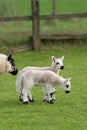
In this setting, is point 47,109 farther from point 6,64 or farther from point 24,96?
point 6,64

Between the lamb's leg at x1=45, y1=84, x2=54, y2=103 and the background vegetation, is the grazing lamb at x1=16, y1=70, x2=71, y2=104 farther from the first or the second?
the background vegetation

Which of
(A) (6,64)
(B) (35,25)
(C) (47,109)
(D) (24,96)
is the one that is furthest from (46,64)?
(C) (47,109)

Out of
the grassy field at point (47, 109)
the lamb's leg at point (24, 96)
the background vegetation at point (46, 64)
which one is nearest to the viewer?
the grassy field at point (47, 109)

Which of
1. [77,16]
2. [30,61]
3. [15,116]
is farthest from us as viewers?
[77,16]

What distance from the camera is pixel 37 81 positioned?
11.4m

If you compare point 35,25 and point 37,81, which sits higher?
point 35,25

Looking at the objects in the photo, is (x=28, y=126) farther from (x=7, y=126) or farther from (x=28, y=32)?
(x=28, y=32)

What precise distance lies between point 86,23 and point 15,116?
10924mm

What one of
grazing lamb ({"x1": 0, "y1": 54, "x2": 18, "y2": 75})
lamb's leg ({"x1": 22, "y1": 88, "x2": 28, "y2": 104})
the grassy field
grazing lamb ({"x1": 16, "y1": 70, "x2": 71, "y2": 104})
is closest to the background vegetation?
the grassy field

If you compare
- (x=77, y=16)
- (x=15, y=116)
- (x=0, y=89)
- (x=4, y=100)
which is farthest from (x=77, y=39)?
(x=15, y=116)

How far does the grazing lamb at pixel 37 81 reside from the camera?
11.3 metres

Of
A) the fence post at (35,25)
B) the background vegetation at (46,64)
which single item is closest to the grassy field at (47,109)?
the background vegetation at (46,64)

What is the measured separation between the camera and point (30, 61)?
17.8 meters

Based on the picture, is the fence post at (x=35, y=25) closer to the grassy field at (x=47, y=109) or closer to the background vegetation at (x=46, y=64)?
the background vegetation at (x=46, y=64)
